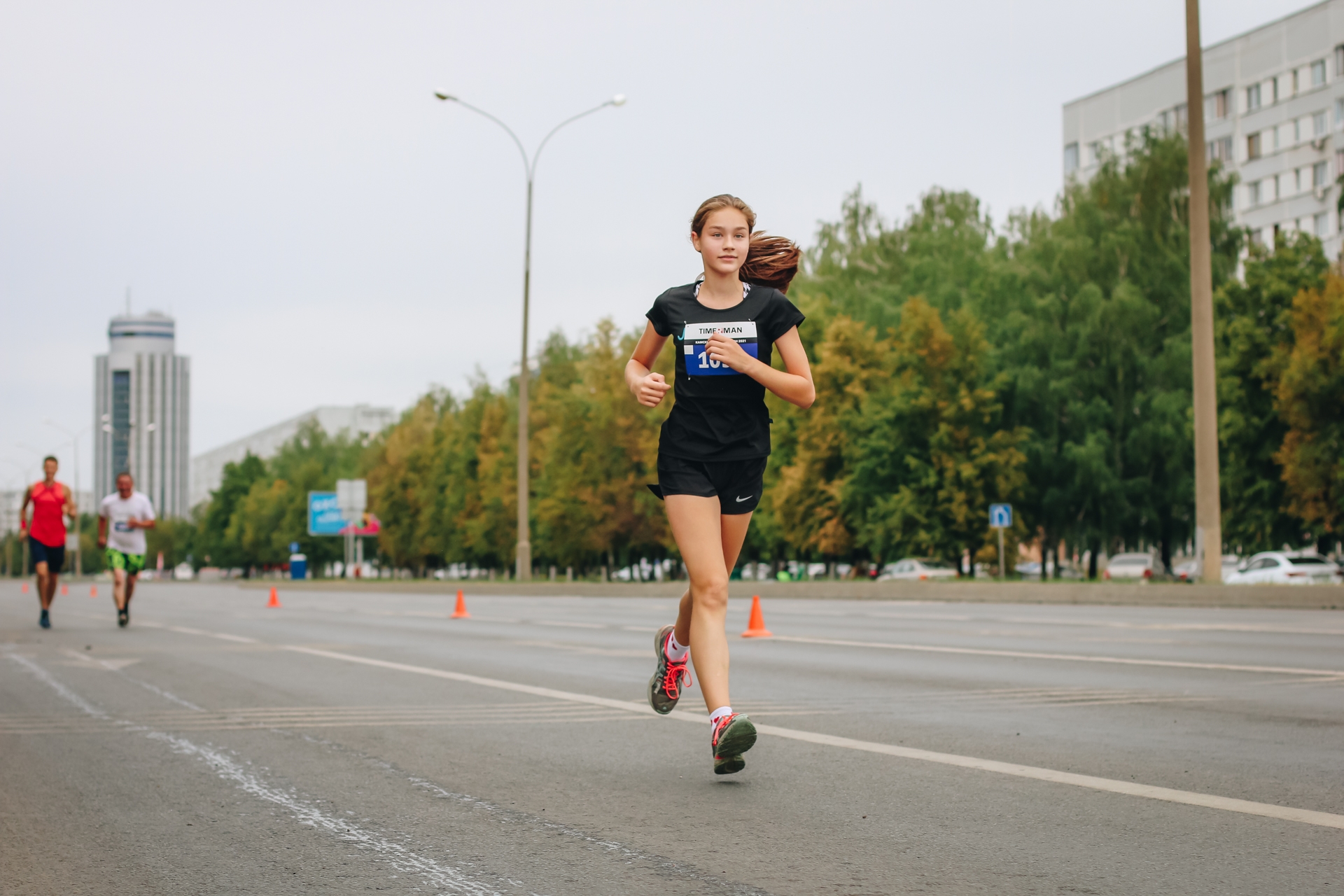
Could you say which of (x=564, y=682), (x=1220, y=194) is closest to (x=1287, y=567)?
(x=1220, y=194)

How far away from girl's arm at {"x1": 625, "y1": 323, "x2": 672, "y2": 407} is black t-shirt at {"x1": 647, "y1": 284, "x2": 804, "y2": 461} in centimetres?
9

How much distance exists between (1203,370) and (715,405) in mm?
22494

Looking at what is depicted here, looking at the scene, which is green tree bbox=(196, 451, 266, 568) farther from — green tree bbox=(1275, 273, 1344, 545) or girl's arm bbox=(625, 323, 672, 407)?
girl's arm bbox=(625, 323, 672, 407)

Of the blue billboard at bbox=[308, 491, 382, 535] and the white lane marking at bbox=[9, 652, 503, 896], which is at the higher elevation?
the blue billboard at bbox=[308, 491, 382, 535]

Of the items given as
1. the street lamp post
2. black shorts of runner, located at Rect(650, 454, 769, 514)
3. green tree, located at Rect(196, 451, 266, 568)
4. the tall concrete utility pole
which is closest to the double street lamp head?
the street lamp post

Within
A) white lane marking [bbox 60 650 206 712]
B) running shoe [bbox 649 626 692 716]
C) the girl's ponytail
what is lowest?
white lane marking [bbox 60 650 206 712]

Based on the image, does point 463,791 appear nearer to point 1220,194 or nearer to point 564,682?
point 564,682

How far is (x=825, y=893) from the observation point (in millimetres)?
3871

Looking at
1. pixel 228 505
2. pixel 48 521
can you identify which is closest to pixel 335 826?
pixel 48 521

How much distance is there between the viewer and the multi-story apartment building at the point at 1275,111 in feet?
260

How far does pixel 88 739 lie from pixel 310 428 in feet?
461

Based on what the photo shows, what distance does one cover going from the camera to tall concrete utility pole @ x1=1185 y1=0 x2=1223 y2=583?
86.5 feet

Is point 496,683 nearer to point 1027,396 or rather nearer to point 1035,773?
point 1035,773

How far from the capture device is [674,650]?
6176 millimetres
